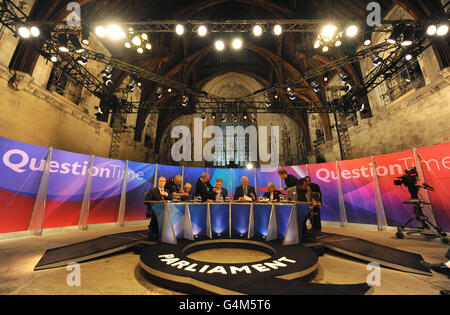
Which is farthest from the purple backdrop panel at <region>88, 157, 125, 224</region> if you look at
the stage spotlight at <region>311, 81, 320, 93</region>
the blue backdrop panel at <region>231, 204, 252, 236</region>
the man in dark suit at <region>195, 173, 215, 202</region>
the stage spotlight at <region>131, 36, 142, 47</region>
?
the stage spotlight at <region>311, 81, 320, 93</region>

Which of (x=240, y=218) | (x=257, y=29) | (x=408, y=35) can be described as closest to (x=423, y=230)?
(x=240, y=218)

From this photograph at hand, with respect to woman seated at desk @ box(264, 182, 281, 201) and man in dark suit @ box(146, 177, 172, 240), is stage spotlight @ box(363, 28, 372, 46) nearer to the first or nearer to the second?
woman seated at desk @ box(264, 182, 281, 201)

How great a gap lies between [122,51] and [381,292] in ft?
46.5

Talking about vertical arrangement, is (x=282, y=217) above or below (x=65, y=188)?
below

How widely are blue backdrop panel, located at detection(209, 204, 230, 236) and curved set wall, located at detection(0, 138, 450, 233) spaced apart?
454 centimetres

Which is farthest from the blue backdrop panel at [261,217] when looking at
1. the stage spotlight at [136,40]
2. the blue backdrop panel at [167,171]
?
the stage spotlight at [136,40]

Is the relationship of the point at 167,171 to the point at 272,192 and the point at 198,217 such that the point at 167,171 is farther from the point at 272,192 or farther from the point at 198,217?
the point at 272,192

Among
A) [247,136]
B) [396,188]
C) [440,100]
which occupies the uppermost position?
[247,136]

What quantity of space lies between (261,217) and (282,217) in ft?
1.64

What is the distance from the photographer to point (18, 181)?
4.57 m

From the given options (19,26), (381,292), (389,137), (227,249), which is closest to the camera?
(381,292)

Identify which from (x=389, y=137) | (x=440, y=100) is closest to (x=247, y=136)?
(x=389, y=137)
